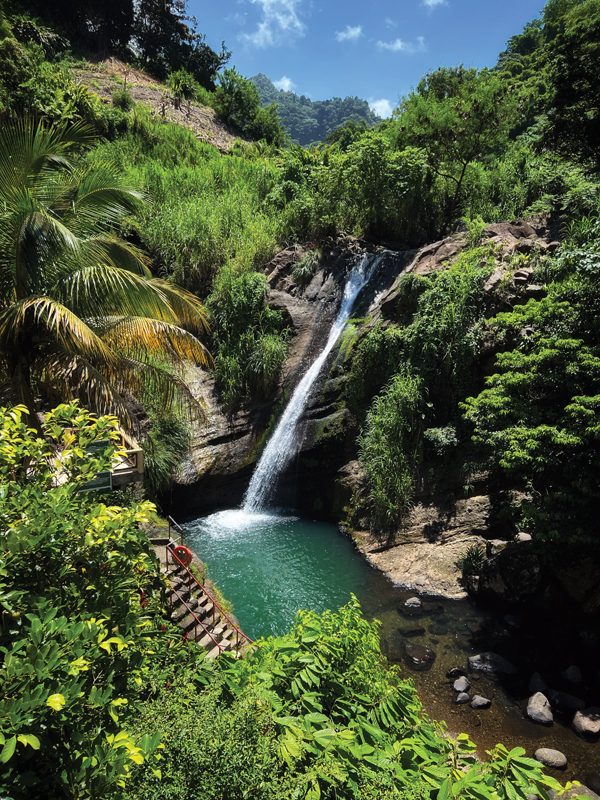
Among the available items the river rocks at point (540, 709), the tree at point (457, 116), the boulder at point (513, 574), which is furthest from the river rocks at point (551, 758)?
the tree at point (457, 116)

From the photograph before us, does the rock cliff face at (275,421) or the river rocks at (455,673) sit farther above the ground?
the rock cliff face at (275,421)

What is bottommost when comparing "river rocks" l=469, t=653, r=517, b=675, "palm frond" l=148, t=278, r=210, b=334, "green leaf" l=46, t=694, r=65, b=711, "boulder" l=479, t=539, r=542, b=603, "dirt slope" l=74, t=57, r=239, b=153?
"river rocks" l=469, t=653, r=517, b=675

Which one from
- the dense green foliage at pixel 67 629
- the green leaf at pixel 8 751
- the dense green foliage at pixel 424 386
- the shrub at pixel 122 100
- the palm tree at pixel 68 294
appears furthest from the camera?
the shrub at pixel 122 100

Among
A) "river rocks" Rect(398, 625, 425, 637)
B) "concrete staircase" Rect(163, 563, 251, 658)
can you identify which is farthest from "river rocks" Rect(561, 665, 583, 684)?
"concrete staircase" Rect(163, 563, 251, 658)

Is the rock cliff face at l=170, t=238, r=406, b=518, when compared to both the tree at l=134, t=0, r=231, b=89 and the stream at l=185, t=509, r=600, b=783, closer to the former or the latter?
the stream at l=185, t=509, r=600, b=783

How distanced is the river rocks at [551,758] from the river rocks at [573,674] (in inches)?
61.4

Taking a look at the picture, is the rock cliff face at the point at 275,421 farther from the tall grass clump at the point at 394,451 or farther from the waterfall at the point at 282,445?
the tall grass clump at the point at 394,451

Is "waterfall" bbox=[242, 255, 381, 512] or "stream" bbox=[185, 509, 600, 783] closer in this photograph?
"stream" bbox=[185, 509, 600, 783]

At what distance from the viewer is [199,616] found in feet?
26.2

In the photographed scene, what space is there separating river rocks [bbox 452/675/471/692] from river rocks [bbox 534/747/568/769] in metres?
1.29

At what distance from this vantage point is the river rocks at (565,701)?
7.00 metres

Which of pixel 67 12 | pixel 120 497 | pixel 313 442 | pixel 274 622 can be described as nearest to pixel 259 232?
pixel 313 442

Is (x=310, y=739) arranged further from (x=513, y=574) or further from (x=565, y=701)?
(x=513, y=574)

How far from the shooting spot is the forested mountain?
112312 mm
